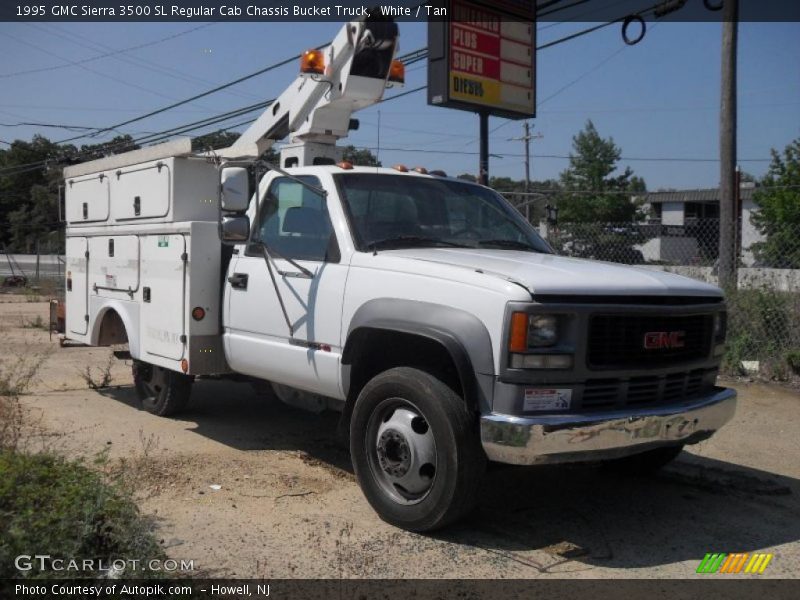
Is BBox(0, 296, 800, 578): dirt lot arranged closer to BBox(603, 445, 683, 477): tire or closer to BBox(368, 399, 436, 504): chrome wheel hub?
BBox(603, 445, 683, 477): tire

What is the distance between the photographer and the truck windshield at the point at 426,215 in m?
5.47

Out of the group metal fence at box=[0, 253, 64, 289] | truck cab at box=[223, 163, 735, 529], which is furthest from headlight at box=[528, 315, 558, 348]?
metal fence at box=[0, 253, 64, 289]

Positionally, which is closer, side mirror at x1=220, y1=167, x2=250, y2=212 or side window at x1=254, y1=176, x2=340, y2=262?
side window at x1=254, y1=176, x2=340, y2=262

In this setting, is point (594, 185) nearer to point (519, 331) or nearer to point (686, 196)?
point (686, 196)

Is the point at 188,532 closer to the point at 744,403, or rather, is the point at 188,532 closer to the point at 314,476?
the point at 314,476

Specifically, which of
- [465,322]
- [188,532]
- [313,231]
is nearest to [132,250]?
[313,231]

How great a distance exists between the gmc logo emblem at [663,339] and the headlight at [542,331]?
64 centimetres

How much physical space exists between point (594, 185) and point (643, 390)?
43.0 meters

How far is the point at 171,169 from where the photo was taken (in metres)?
6.79

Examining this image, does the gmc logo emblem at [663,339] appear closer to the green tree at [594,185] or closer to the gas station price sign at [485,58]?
the gas station price sign at [485,58]

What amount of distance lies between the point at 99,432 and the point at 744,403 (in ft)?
20.9

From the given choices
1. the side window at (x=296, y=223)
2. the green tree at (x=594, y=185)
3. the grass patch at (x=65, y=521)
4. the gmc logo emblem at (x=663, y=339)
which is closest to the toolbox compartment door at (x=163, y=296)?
the side window at (x=296, y=223)

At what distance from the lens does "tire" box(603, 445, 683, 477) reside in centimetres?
581

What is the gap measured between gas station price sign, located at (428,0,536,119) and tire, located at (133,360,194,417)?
292 inches
